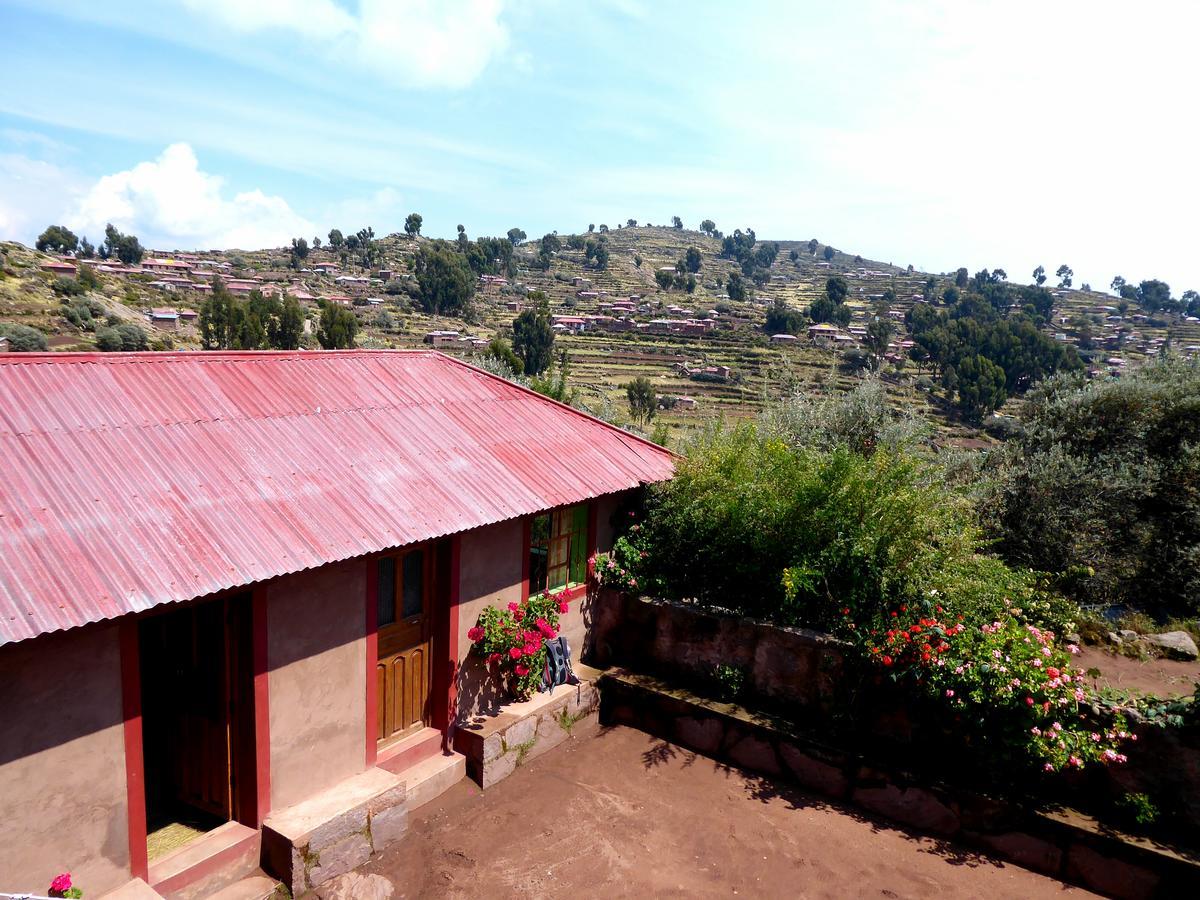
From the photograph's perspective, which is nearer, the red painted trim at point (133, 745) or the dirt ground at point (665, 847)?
the red painted trim at point (133, 745)

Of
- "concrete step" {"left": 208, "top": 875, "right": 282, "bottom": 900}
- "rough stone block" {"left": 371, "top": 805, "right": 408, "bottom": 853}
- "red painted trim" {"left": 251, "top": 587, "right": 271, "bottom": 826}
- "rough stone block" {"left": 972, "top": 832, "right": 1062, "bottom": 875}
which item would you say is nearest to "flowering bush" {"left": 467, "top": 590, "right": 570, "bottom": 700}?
"rough stone block" {"left": 371, "top": 805, "right": 408, "bottom": 853}

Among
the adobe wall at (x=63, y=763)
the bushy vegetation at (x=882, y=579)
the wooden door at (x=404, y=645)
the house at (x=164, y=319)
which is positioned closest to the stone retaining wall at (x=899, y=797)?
the bushy vegetation at (x=882, y=579)

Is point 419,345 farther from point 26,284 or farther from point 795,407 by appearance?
point 795,407

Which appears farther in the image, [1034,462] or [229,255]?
[229,255]

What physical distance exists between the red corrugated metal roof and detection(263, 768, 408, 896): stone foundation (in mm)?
2155

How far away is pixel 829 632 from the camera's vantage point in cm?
835

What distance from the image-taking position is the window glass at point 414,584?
7.44 metres

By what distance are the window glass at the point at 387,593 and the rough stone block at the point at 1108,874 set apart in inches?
254

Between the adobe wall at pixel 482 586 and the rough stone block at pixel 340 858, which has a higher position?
the adobe wall at pixel 482 586

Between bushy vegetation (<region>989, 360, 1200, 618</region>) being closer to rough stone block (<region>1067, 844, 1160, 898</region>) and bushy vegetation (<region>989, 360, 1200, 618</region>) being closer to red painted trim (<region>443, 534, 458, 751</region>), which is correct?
rough stone block (<region>1067, 844, 1160, 898</region>)

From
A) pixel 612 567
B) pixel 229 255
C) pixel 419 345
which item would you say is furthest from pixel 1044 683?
pixel 229 255

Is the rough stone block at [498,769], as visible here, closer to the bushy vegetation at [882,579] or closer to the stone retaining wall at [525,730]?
the stone retaining wall at [525,730]

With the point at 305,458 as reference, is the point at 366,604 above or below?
below

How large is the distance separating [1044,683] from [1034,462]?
9062 millimetres
